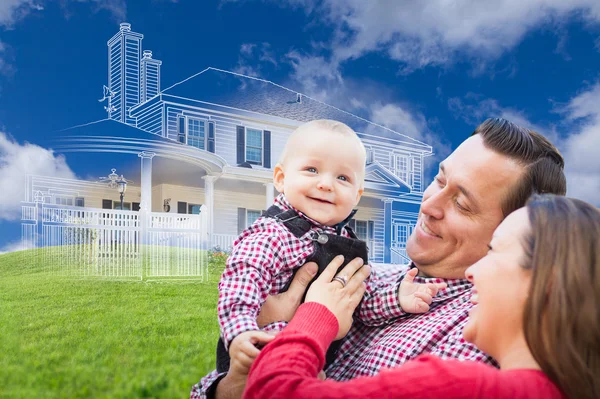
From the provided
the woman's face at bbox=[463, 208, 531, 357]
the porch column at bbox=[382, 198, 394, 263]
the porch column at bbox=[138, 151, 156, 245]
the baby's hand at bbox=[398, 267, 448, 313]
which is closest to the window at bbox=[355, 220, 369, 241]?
the porch column at bbox=[382, 198, 394, 263]

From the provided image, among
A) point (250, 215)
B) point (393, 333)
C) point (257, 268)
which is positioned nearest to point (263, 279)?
point (257, 268)

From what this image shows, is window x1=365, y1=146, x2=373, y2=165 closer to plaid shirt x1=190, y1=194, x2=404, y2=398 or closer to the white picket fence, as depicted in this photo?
the white picket fence

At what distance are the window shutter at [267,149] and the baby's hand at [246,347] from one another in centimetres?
836

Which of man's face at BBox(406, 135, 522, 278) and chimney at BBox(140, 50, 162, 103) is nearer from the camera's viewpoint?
man's face at BBox(406, 135, 522, 278)

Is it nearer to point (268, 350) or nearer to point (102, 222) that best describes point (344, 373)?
point (268, 350)

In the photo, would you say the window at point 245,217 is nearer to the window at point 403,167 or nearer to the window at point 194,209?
the window at point 194,209

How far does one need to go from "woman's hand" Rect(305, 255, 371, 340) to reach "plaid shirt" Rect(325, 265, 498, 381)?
137mm

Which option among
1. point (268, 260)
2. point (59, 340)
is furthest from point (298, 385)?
point (59, 340)

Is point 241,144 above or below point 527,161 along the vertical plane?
above

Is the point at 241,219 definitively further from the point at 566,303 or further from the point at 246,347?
the point at 566,303

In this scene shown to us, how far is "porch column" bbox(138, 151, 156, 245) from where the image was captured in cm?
734

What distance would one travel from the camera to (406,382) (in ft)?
3.06

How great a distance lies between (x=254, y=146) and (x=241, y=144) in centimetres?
23

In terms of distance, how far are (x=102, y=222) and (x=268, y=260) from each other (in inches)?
237
